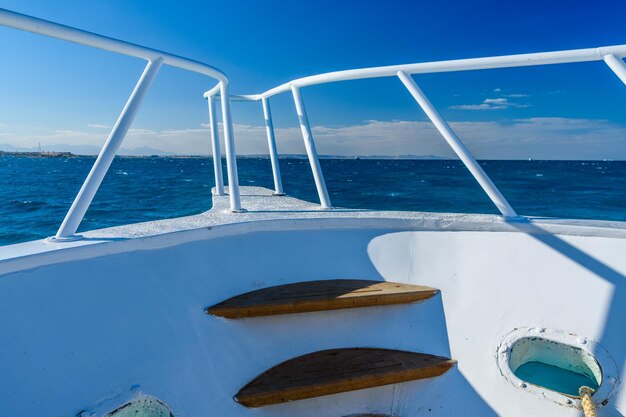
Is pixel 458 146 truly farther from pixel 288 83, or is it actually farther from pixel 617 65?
pixel 288 83

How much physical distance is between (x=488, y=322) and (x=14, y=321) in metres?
1.98

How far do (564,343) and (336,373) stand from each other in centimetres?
109

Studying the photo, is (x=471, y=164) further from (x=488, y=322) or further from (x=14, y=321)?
(x=14, y=321)

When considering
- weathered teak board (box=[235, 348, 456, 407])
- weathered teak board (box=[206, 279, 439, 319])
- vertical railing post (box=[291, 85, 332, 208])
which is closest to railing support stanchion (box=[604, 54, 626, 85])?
weathered teak board (box=[206, 279, 439, 319])

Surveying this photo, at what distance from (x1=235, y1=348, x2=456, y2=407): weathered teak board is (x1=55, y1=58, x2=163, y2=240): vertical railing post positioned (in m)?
0.99

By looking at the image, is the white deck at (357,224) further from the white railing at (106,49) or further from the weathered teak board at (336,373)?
the weathered teak board at (336,373)

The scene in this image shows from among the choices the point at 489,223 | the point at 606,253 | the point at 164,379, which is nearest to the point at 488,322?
the point at 489,223

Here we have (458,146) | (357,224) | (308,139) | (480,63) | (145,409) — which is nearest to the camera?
(145,409)

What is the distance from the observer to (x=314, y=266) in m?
2.12

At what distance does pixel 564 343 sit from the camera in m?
1.79

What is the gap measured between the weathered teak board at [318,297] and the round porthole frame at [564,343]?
412 mm

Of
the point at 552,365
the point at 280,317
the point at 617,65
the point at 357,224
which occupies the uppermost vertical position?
the point at 617,65

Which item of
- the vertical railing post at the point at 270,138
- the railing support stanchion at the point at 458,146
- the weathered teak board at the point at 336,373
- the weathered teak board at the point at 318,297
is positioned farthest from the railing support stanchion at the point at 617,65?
the vertical railing post at the point at 270,138

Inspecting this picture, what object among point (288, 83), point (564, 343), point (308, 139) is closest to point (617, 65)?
point (564, 343)
